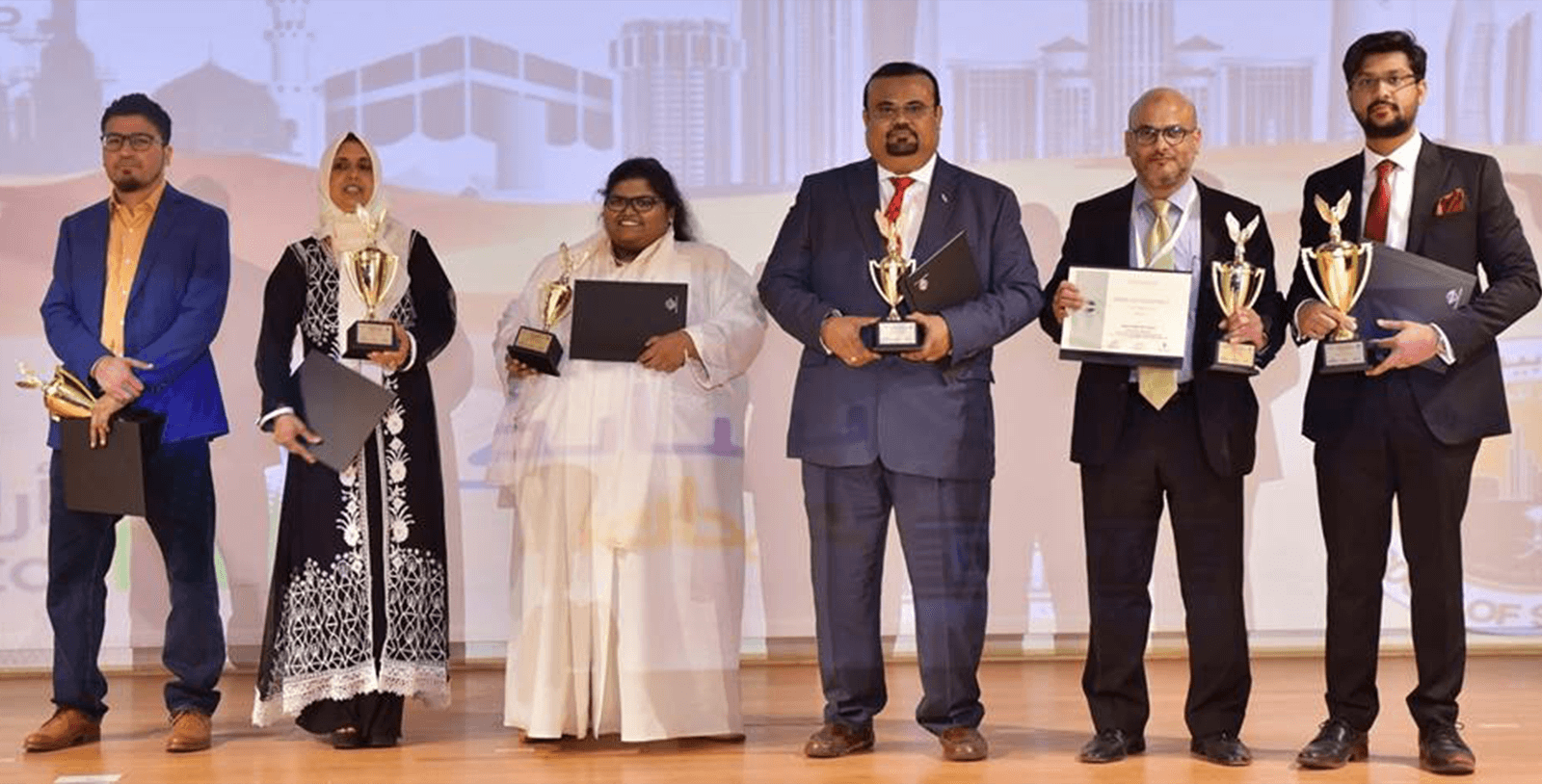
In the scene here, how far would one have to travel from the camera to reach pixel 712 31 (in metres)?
5.93

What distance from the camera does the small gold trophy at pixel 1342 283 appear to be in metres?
4.04

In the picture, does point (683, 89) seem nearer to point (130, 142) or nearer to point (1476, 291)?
point (130, 142)

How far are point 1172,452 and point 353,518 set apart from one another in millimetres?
1854

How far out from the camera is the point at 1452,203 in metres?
4.16

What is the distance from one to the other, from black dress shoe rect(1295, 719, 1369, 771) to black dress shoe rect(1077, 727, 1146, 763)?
14.0 inches

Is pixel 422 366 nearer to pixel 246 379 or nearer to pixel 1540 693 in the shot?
pixel 246 379

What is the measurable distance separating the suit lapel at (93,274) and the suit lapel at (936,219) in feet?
6.41

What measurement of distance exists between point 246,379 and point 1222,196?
10.2 ft

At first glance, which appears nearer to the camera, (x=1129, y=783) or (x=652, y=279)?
(x=1129, y=783)

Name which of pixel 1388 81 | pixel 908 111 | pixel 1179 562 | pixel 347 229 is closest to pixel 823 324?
pixel 908 111

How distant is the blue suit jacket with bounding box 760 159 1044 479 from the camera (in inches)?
172

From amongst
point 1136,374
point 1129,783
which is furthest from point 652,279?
point 1129,783

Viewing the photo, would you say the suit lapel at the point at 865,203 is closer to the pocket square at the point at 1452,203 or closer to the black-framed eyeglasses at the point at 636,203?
the black-framed eyeglasses at the point at 636,203

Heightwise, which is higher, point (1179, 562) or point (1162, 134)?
point (1162, 134)
